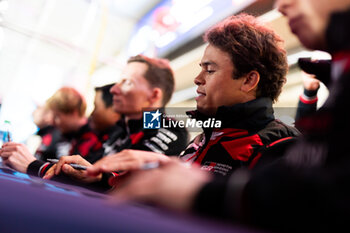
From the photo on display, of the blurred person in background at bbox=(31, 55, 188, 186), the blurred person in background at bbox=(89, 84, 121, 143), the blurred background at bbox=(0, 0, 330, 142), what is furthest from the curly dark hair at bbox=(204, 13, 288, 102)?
the blurred person in background at bbox=(89, 84, 121, 143)

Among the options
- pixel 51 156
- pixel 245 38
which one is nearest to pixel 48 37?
pixel 51 156

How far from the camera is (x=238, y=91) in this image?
1.26m

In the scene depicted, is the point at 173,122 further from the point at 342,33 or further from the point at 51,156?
the point at 51,156

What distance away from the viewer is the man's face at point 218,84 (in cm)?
126

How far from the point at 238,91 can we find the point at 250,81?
0.06 m

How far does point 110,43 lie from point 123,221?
4.53m

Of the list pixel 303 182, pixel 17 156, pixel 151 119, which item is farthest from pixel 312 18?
pixel 151 119

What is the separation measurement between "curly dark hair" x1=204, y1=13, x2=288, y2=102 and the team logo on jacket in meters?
0.69

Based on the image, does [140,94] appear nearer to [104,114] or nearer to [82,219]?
[104,114]

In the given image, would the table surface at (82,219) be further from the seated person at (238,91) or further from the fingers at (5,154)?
the fingers at (5,154)

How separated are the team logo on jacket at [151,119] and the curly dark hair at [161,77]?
0.13 metres

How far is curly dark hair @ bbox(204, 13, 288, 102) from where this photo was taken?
4.15 ft

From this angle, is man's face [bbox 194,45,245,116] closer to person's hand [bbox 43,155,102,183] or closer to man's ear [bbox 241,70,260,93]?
man's ear [bbox 241,70,260,93]

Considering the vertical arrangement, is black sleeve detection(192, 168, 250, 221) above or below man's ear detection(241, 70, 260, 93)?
below
